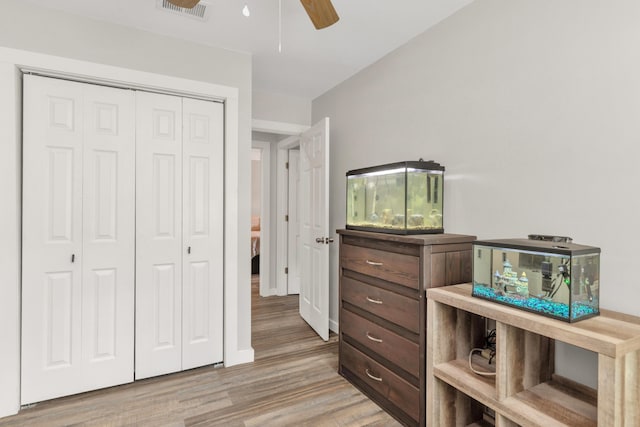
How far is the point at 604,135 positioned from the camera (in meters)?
1.44

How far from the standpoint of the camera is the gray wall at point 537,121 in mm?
1395

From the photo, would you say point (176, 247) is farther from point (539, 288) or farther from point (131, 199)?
point (539, 288)

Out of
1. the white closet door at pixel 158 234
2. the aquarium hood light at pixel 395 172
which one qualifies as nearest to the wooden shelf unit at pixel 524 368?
the aquarium hood light at pixel 395 172

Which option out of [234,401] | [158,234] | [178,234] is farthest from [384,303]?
[158,234]

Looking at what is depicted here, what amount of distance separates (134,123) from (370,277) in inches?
77.9

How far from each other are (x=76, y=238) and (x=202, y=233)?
800 millimetres

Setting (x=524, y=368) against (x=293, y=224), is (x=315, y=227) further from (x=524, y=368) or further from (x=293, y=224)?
(x=524, y=368)

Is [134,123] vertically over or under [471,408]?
over

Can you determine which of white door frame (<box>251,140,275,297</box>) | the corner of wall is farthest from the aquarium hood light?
white door frame (<box>251,140,275,297</box>)

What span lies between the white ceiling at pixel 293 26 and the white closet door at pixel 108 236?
1.65 ft

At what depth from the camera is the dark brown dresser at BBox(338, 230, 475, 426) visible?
178 centimetres

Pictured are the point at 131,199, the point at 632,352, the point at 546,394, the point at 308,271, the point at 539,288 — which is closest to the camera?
the point at 632,352

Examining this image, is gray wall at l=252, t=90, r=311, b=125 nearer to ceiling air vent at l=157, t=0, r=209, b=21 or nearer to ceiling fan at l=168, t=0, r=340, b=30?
ceiling air vent at l=157, t=0, r=209, b=21

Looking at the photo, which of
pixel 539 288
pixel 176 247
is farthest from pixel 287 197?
pixel 539 288
